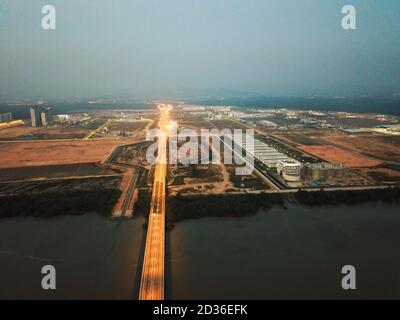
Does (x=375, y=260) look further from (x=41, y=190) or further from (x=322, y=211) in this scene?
(x=41, y=190)

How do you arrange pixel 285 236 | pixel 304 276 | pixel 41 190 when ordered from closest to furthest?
1. pixel 304 276
2. pixel 285 236
3. pixel 41 190

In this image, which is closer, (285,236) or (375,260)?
(375,260)

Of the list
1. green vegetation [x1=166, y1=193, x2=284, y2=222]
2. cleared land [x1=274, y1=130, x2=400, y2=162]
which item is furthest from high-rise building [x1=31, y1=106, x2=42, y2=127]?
green vegetation [x1=166, y1=193, x2=284, y2=222]

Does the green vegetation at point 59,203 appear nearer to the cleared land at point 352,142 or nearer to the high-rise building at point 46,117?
the cleared land at point 352,142

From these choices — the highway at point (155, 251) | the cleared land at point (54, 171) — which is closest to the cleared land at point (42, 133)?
the cleared land at point (54, 171)

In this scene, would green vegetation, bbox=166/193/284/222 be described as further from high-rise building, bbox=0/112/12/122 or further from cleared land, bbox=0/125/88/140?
high-rise building, bbox=0/112/12/122
